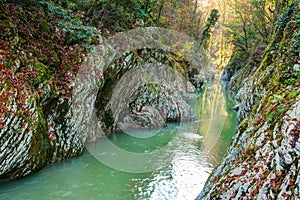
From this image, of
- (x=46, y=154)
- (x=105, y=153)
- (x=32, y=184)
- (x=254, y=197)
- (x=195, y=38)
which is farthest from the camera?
(x=195, y=38)

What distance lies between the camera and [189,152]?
40.0 ft

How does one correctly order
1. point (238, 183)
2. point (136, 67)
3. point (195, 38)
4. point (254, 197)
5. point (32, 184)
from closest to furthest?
point (254, 197), point (238, 183), point (32, 184), point (136, 67), point (195, 38)

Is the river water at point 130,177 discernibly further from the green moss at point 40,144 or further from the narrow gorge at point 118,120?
the green moss at point 40,144

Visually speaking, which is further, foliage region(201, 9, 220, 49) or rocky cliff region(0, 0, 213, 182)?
foliage region(201, 9, 220, 49)

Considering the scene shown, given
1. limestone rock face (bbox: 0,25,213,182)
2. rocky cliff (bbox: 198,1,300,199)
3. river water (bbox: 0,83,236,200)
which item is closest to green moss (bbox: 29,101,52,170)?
limestone rock face (bbox: 0,25,213,182)

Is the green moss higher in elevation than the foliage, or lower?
lower

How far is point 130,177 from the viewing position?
30.2 ft

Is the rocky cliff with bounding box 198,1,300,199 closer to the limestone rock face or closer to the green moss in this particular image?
the green moss

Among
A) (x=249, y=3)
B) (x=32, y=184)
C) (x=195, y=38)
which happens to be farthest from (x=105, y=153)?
(x=195, y=38)

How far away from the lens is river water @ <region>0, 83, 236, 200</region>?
25.4 feet

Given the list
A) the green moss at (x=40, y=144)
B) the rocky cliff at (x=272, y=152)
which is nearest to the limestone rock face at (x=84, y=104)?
the green moss at (x=40, y=144)

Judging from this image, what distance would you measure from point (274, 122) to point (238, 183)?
1.65 metres

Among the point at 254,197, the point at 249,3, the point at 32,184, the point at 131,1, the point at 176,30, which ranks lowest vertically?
the point at 32,184

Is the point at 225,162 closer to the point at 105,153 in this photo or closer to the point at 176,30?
the point at 105,153
